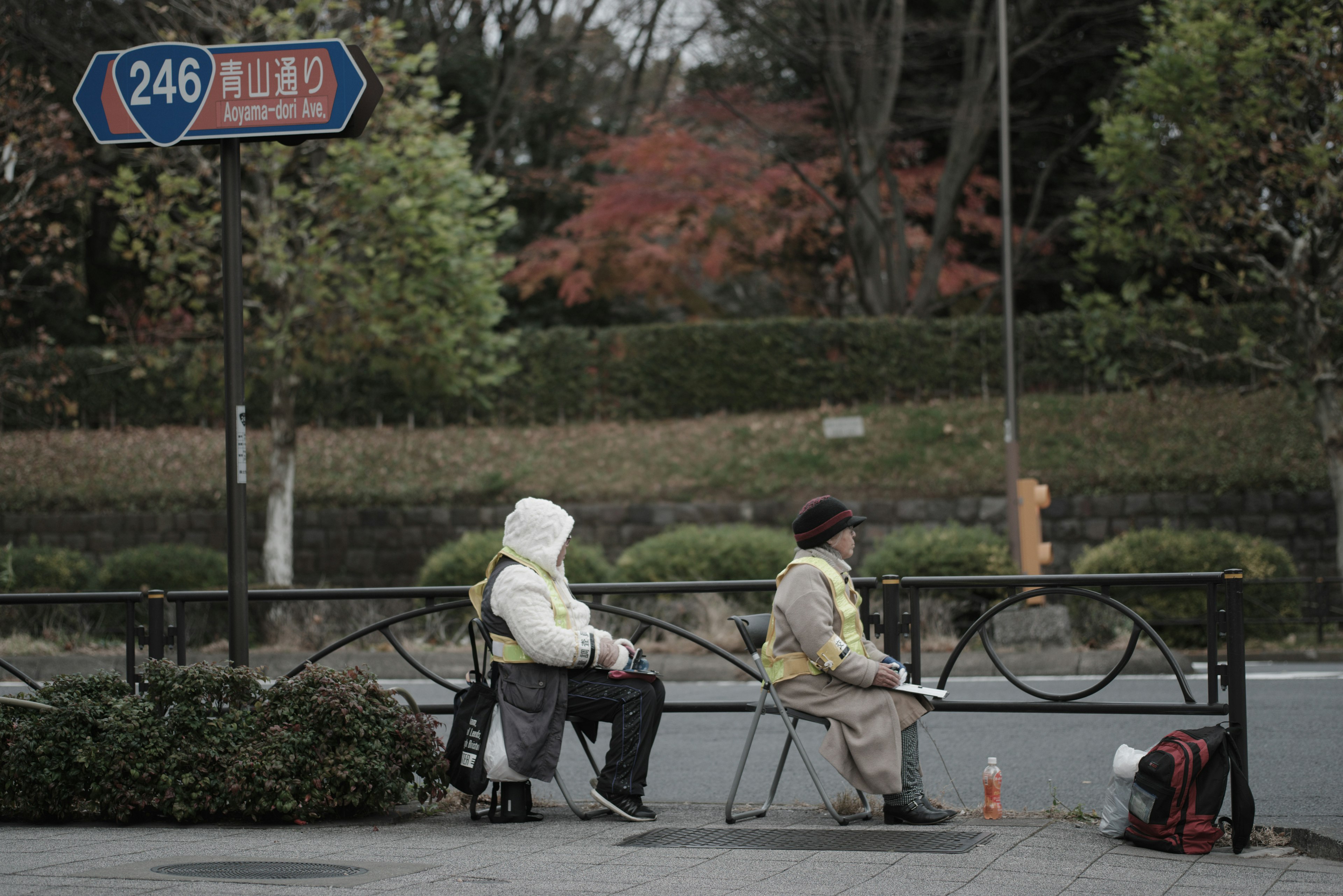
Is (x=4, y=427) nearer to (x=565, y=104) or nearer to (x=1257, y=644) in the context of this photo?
(x=565, y=104)

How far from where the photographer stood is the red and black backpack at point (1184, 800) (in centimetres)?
534

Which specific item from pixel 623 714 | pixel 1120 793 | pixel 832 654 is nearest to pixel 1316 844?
pixel 1120 793

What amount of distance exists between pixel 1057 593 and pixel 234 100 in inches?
186

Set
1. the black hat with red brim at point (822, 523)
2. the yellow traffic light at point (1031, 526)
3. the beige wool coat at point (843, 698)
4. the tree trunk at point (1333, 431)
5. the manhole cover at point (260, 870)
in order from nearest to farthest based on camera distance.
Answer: the manhole cover at point (260, 870) < the beige wool coat at point (843, 698) < the black hat with red brim at point (822, 523) < the yellow traffic light at point (1031, 526) < the tree trunk at point (1333, 431)

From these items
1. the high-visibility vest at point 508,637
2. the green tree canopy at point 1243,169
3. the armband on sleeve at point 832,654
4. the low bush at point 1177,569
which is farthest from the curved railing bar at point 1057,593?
the green tree canopy at point 1243,169

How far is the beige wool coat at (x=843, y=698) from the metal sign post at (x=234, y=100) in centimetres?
275

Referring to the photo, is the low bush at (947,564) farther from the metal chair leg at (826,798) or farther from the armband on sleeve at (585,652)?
the armband on sleeve at (585,652)

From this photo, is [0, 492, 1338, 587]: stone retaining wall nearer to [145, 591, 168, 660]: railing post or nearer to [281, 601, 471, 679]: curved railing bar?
[281, 601, 471, 679]: curved railing bar

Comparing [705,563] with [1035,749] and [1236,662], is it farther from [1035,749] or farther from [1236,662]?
[1236,662]

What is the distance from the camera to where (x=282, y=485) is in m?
17.6

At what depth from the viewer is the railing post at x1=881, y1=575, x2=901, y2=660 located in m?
6.44

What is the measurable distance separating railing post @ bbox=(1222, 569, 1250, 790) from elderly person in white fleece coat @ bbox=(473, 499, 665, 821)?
256 cm

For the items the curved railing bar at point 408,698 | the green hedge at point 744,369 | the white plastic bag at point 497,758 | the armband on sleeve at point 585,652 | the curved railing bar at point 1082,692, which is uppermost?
the green hedge at point 744,369

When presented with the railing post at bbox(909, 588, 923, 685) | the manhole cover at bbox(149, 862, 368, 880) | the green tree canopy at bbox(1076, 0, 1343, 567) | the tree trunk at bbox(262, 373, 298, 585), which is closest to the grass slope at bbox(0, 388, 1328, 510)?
the green tree canopy at bbox(1076, 0, 1343, 567)
